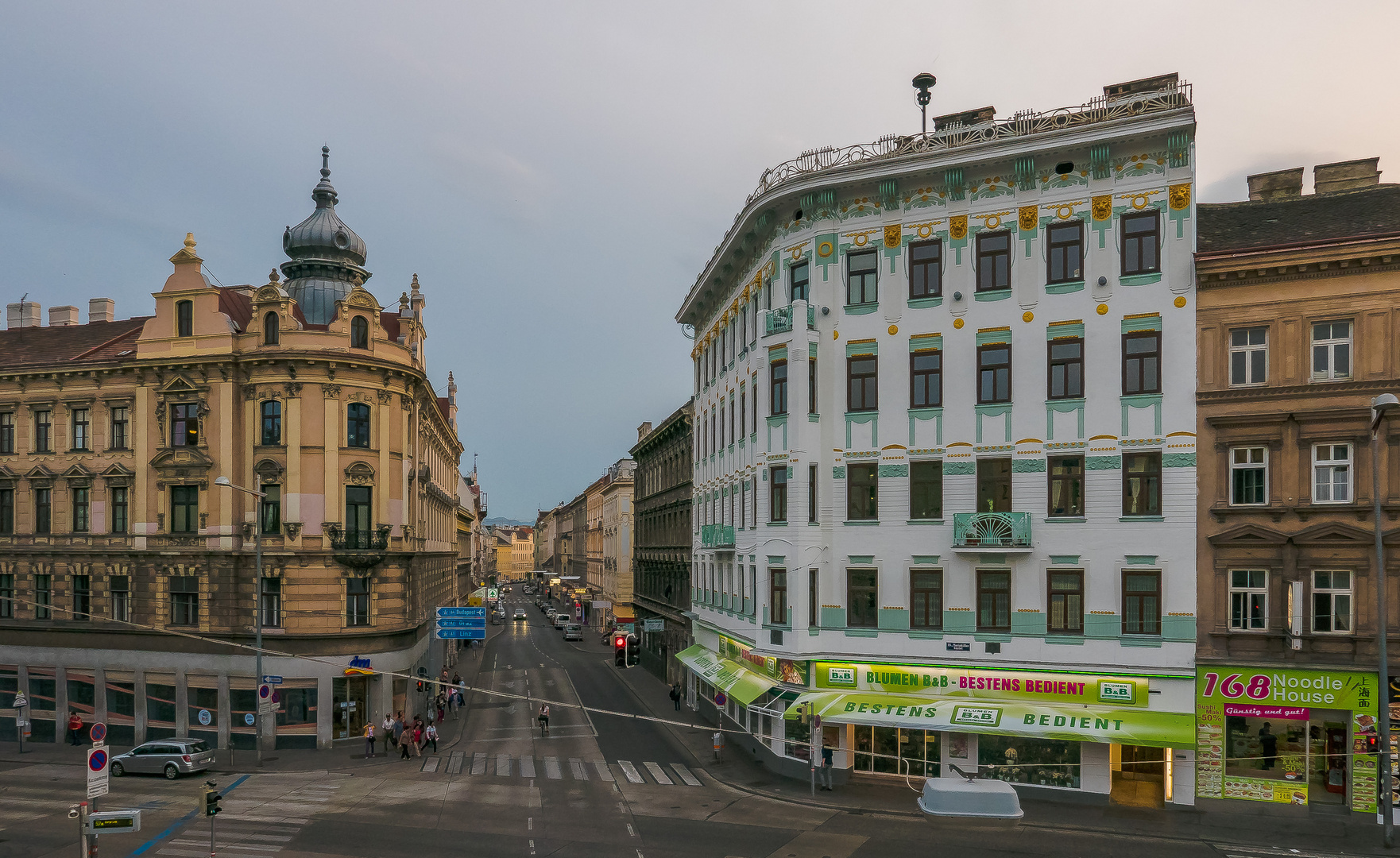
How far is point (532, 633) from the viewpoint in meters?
94.9

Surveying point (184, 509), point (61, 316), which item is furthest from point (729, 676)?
point (61, 316)

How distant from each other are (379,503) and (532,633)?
57841 millimetres

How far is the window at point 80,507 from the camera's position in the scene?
4103 centimetres

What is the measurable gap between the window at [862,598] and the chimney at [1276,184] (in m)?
18.9

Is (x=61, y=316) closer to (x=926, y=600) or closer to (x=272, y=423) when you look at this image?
(x=272, y=423)

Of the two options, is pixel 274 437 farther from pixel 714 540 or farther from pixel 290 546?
pixel 714 540

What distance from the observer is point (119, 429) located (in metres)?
40.8

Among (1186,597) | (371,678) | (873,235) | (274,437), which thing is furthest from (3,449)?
(1186,597)

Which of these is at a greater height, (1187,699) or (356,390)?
(356,390)

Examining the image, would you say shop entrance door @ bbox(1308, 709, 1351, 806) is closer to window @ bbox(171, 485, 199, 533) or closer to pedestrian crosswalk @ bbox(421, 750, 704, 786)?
pedestrian crosswalk @ bbox(421, 750, 704, 786)

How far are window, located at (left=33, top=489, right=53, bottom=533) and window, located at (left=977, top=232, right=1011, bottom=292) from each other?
Result: 1610 inches

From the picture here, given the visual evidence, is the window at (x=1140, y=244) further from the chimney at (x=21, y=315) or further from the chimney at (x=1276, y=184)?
the chimney at (x=21, y=315)

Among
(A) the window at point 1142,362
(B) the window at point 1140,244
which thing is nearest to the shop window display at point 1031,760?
(A) the window at point 1142,362

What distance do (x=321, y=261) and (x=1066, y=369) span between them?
33.1m
